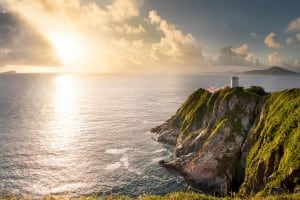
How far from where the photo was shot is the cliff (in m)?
→ 48.6

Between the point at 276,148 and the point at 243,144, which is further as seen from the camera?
the point at 243,144

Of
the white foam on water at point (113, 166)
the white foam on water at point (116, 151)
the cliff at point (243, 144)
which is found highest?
the cliff at point (243, 144)

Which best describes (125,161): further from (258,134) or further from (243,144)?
(258,134)

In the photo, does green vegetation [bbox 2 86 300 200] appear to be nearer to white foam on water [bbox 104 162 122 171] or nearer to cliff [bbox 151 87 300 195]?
cliff [bbox 151 87 300 195]

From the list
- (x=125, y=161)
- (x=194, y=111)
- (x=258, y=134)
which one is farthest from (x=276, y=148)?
(x=194, y=111)

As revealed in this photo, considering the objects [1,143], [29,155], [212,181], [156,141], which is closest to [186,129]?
[156,141]

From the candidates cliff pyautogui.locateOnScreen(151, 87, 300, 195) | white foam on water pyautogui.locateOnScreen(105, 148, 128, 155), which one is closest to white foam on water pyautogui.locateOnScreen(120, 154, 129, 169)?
white foam on water pyautogui.locateOnScreen(105, 148, 128, 155)

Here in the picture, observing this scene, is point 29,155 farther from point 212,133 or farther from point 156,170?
point 212,133

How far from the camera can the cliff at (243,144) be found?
159 feet

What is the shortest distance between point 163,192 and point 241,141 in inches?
A: 860

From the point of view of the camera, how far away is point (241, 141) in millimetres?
64438

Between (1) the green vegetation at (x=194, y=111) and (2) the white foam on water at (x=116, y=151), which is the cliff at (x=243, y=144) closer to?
(1) the green vegetation at (x=194, y=111)

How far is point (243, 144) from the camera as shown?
208 ft

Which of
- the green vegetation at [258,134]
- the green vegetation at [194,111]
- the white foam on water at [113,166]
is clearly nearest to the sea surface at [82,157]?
the white foam on water at [113,166]
